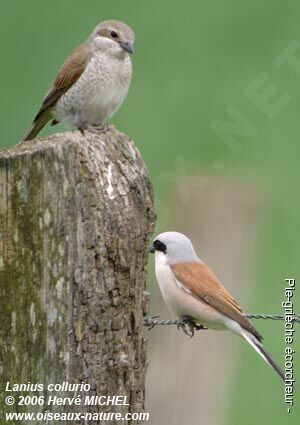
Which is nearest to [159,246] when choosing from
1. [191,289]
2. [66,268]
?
[191,289]

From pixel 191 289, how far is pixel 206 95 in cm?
376

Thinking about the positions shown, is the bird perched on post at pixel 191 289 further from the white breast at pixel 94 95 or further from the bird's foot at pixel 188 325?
the white breast at pixel 94 95

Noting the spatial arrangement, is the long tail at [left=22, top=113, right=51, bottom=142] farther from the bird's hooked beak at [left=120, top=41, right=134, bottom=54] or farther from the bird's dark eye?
the bird's dark eye

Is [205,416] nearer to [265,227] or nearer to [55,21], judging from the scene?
[265,227]

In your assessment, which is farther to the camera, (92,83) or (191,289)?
(92,83)

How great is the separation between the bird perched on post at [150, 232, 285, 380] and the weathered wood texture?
5.04 feet

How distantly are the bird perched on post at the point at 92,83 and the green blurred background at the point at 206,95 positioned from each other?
3.83 feet

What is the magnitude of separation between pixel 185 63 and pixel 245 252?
3.41 metres

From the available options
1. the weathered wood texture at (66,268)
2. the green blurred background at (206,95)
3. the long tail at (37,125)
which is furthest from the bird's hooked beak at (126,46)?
the weathered wood texture at (66,268)

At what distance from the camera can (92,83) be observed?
5539 mm

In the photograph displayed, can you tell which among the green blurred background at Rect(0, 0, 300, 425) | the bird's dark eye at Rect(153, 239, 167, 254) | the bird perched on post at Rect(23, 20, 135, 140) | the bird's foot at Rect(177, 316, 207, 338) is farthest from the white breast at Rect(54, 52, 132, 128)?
the green blurred background at Rect(0, 0, 300, 425)

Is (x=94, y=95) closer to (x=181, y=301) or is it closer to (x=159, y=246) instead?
(x=159, y=246)

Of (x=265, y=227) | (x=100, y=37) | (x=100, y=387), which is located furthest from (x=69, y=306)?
(x=265, y=227)

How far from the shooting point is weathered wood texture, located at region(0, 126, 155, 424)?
3.33m
